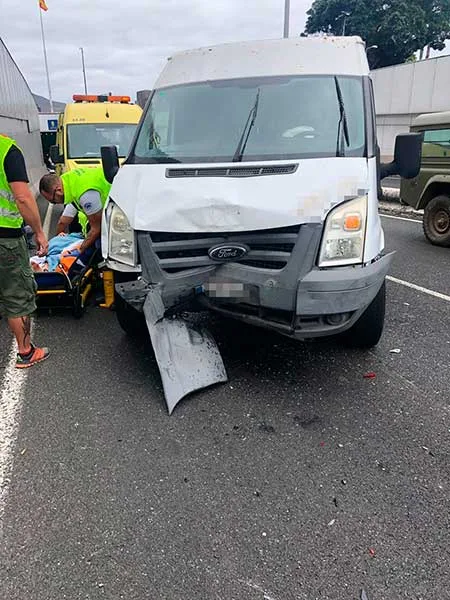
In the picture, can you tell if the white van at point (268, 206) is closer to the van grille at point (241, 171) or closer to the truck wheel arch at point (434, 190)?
the van grille at point (241, 171)

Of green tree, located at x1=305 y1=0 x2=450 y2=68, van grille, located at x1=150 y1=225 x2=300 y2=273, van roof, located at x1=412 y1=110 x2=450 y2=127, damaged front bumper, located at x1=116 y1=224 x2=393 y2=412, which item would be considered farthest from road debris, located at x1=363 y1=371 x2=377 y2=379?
green tree, located at x1=305 y1=0 x2=450 y2=68

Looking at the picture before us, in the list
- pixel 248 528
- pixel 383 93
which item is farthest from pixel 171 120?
pixel 383 93

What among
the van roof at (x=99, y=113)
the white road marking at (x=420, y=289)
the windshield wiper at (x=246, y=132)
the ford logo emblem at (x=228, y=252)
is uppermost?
the van roof at (x=99, y=113)

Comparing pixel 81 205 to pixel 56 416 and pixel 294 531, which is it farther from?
pixel 294 531

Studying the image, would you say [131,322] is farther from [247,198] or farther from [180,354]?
[247,198]

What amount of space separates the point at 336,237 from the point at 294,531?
68.0 inches

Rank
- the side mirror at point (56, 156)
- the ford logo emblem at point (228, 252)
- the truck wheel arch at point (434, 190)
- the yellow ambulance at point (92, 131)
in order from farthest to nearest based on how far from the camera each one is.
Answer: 1. the side mirror at point (56, 156)
2. the yellow ambulance at point (92, 131)
3. the truck wheel arch at point (434, 190)
4. the ford logo emblem at point (228, 252)

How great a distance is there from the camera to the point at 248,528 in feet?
7.88

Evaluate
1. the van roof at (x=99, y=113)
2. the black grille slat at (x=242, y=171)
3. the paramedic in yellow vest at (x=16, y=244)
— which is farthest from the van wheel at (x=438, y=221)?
the paramedic in yellow vest at (x=16, y=244)

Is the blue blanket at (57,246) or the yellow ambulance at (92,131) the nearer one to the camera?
the blue blanket at (57,246)

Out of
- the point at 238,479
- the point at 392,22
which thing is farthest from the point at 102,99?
the point at 392,22

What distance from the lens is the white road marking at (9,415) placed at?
274 cm

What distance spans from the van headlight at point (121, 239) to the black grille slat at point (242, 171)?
46 centimetres

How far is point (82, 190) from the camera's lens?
4.85m
